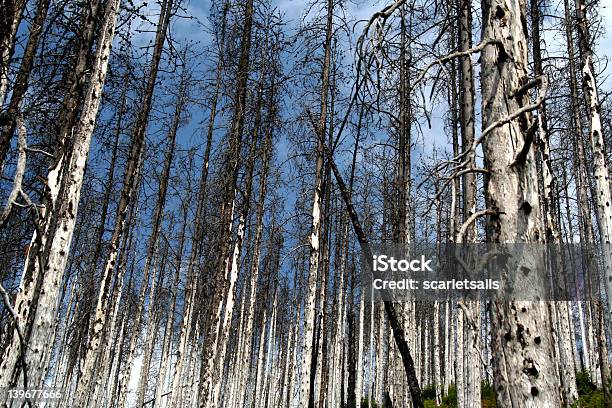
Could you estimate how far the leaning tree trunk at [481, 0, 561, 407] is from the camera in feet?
7.73

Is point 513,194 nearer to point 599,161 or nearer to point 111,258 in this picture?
point 599,161

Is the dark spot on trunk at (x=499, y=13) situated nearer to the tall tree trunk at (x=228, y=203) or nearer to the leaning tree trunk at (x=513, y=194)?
the leaning tree trunk at (x=513, y=194)

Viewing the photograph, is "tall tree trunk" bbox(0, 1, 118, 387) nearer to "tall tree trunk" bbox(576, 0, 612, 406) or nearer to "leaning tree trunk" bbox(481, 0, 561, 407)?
"leaning tree trunk" bbox(481, 0, 561, 407)

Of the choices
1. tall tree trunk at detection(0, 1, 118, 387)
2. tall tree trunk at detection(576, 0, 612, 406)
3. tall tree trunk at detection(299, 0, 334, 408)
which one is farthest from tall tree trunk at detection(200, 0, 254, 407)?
tall tree trunk at detection(576, 0, 612, 406)

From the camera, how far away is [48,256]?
5.54 metres

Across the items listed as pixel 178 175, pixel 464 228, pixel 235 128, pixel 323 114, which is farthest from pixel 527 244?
pixel 178 175

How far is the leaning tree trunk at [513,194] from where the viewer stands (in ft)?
7.73

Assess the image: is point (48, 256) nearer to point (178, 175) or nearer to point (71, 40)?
point (71, 40)

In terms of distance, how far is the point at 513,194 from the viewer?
2.62 meters

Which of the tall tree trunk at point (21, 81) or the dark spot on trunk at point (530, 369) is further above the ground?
the tall tree trunk at point (21, 81)

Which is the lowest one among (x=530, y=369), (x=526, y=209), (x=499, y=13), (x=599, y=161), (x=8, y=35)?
(x=530, y=369)

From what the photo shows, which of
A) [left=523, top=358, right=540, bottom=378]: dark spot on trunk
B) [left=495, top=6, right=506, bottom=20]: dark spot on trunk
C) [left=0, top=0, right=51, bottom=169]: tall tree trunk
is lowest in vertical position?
[left=523, top=358, right=540, bottom=378]: dark spot on trunk

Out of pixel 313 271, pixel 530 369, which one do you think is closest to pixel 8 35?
pixel 313 271

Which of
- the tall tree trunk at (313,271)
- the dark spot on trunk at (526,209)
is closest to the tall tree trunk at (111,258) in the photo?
the tall tree trunk at (313,271)
